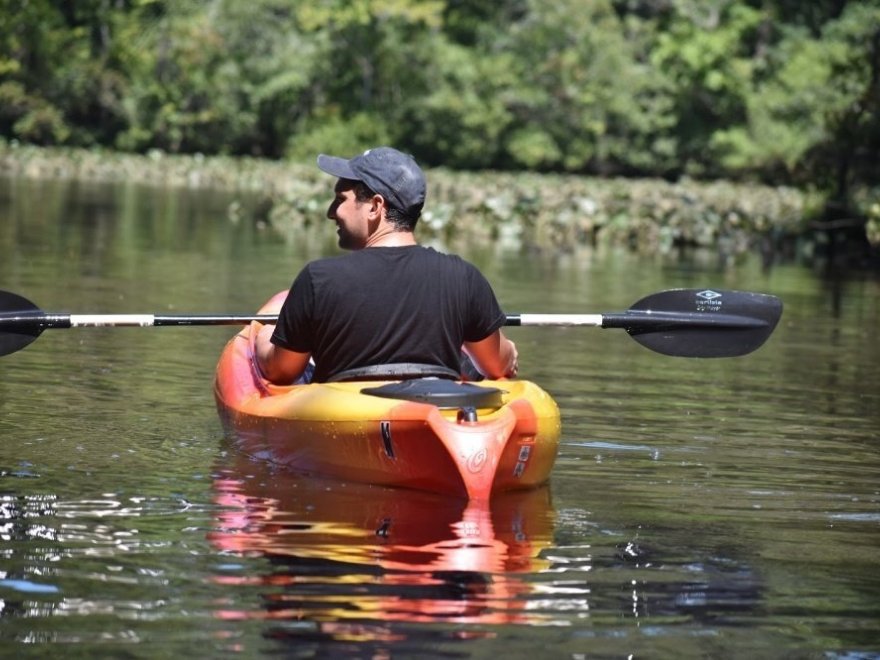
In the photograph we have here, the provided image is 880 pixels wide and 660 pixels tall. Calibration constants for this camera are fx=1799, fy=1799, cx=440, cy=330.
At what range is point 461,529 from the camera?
5652 mm

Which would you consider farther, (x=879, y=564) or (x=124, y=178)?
(x=124, y=178)

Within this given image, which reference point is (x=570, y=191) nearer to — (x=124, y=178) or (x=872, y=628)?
(x=124, y=178)

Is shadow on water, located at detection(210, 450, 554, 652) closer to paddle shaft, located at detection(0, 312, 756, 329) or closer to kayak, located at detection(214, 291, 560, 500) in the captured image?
Answer: kayak, located at detection(214, 291, 560, 500)

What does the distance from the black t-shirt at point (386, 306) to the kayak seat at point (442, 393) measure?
0.17 metres

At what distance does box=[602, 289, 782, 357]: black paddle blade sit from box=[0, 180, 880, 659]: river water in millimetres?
411

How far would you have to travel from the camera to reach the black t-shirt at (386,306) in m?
6.01

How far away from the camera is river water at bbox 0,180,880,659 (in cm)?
438

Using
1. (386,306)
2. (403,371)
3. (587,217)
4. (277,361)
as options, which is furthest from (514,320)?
(587,217)

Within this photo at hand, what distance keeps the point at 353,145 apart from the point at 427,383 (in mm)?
39585

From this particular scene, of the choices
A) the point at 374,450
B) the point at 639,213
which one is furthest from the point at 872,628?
the point at 639,213

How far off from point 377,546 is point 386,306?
3.22 feet

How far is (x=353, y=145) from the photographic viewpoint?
4516cm

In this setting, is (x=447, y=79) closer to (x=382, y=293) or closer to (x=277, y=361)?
(x=277, y=361)

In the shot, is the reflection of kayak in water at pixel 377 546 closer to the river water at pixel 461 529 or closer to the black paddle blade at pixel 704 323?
the river water at pixel 461 529
